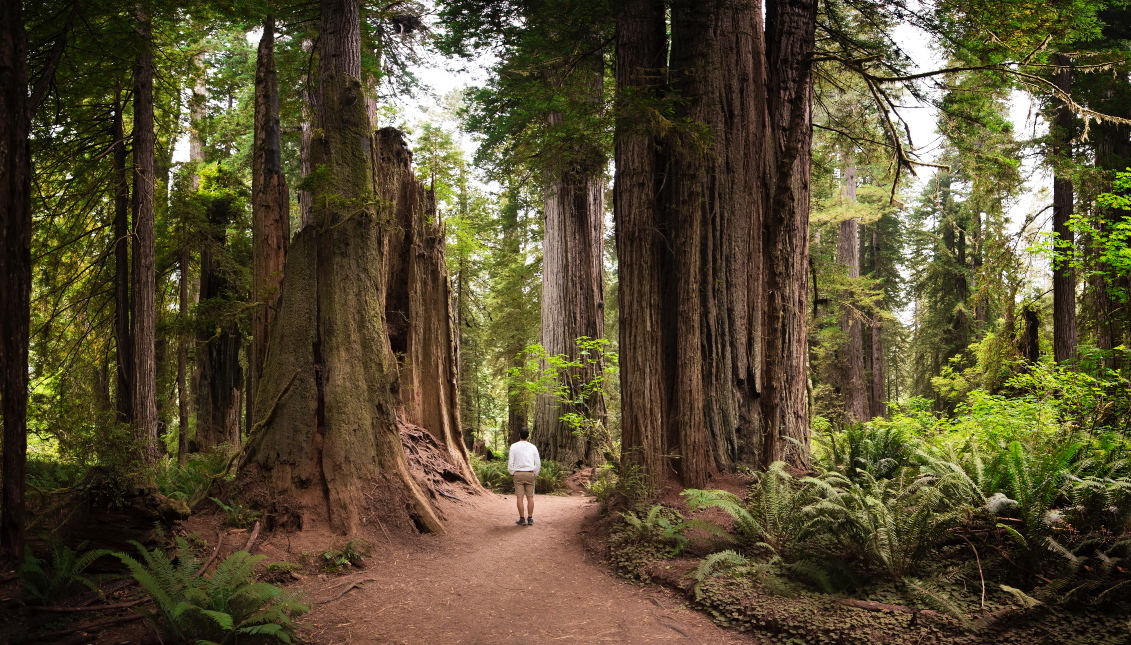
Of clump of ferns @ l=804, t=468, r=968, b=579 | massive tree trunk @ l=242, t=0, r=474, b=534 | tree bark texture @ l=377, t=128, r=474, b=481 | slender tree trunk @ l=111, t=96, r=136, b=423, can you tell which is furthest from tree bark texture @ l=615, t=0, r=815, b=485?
slender tree trunk @ l=111, t=96, r=136, b=423

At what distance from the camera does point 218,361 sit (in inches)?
520

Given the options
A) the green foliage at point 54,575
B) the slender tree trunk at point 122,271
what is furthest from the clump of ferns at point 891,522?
the slender tree trunk at point 122,271

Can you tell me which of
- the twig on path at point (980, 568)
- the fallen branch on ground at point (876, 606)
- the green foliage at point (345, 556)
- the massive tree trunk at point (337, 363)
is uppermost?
the massive tree trunk at point (337, 363)

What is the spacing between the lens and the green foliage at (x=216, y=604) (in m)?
4.35

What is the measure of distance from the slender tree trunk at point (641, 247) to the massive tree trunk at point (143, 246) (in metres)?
7.41

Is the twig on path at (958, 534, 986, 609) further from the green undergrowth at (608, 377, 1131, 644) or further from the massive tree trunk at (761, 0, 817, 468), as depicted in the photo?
the massive tree trunk at (761, 0, 817, 468)

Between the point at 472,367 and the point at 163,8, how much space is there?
56.5 ft

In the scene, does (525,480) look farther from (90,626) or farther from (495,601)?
(90,626)

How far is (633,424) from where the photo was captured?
323 inches

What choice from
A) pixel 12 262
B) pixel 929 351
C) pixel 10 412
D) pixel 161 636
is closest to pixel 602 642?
pixel 161 636

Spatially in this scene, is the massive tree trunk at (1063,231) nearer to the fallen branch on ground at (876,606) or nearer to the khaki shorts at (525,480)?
the fallen branch on ground at (876,606)

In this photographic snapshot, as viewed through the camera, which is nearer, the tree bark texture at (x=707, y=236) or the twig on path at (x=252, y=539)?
the twig on path at (x=252, y=539)

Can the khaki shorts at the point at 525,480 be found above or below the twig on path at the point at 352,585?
above

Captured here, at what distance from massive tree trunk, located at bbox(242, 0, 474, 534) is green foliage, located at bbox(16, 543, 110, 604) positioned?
2092mm
